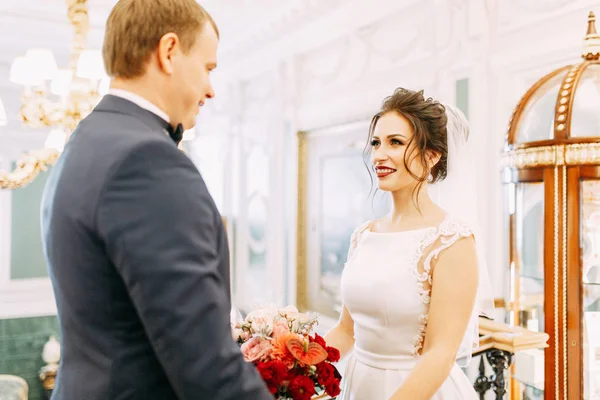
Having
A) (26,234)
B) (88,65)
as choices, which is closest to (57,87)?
(88,65)

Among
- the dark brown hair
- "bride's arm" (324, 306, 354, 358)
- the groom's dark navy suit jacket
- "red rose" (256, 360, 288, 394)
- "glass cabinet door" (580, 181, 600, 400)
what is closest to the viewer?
the groom's dark navy suit jacket

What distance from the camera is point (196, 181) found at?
867 mm

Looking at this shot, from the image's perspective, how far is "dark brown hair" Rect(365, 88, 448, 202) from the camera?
5.77 feet

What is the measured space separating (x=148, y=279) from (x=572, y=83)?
1.94 meters

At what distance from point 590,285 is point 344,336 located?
3.27 feet

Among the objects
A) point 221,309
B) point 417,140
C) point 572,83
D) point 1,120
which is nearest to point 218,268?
point 221,309

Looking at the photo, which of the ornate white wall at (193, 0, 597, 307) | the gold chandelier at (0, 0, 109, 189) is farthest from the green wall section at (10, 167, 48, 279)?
the gold chandelier at (0, 0, 109, 189)

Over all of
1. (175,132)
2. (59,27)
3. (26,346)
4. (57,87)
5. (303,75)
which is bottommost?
(26,346)

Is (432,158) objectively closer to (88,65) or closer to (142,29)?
(142,29)

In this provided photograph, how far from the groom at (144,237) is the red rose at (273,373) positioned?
343mm

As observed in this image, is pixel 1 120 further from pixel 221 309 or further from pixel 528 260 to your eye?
pixel 528 260

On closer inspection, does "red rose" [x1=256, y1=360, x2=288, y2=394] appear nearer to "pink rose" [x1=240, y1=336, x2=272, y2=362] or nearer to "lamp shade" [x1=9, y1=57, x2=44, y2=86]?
"pink rose" [x1=240, y1=336, x2=272, y2=362]

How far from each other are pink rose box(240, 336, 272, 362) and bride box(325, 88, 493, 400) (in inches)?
18.2

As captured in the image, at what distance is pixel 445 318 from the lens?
5.08 ft
